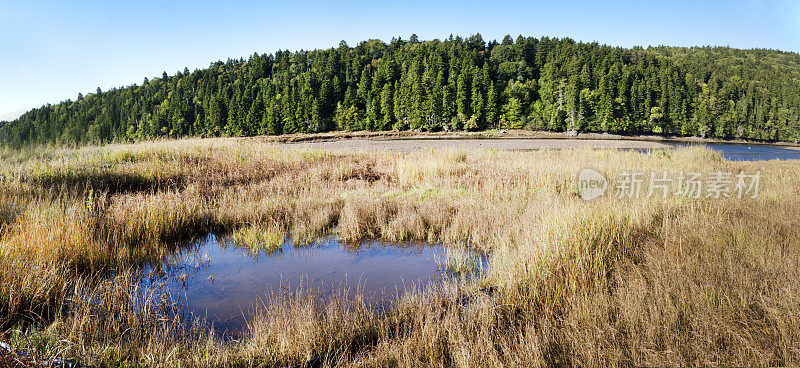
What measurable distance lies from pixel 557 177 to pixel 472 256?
5.94 meters

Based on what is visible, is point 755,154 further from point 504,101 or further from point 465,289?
point 465,289

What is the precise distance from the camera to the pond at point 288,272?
13.9 feet

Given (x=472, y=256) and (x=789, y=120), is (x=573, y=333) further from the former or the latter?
(x=789, y=120)

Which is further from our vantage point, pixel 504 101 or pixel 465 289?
pixel 504 101

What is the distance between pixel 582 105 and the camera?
63.1 m

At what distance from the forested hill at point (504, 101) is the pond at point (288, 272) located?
6196cm

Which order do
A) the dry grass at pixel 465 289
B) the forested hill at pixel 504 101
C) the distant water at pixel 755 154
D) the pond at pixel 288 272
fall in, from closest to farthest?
1. the dry grass at pixel 465 289
2. the pond at pixel 288 272
3. the distant water at pixel 755 154
4. the forested hill at pixel 504 101

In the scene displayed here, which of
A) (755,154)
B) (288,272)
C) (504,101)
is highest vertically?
(504,101)

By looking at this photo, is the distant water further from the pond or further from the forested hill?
the pond

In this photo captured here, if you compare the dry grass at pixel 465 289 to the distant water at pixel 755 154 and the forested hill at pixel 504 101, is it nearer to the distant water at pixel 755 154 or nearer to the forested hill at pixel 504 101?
the distant water at pixel 755 154

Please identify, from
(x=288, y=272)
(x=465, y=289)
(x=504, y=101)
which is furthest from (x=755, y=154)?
(x=288, y=272)

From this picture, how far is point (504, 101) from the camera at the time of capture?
7588 cm

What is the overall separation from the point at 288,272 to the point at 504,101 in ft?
250

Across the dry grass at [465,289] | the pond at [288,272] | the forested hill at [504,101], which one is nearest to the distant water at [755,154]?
the dry grass at [465,289]
